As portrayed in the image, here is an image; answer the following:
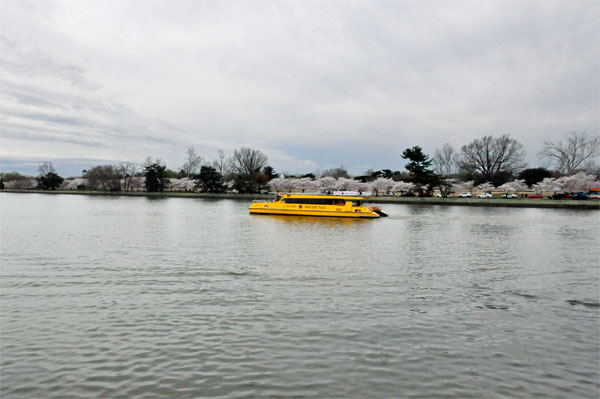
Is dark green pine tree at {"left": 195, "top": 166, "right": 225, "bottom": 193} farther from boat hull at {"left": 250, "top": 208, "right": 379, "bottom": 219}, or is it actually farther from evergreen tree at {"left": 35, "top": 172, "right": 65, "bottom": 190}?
evergreen tree at {"left": 35, "top": 172, "right": 65, "bottom": 190}

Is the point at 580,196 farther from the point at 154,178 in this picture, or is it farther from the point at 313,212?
the point at 154,178

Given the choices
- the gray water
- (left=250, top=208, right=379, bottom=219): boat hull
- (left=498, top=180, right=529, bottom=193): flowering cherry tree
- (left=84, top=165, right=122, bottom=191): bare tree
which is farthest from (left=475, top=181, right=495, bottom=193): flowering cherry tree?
(left=84, top=165, right=122, bottom=191): bare tree

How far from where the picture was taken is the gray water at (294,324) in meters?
7.28

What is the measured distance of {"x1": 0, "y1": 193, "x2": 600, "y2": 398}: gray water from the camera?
7277 mm

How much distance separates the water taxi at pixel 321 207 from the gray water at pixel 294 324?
87.7ft

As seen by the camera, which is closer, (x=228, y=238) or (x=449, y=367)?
(x=449, y=367)

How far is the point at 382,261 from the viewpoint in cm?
1998

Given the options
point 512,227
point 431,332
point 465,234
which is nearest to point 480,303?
point 431,332

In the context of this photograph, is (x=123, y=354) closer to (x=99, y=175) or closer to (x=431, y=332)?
(x=431, y=332)

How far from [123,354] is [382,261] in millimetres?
14146

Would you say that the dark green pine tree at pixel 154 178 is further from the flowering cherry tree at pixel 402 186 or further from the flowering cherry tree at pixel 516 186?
the flowering cherry tree at pixel 516 186

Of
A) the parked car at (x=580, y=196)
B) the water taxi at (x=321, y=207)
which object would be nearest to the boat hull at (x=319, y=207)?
the water taxi at (x=321, y=207)

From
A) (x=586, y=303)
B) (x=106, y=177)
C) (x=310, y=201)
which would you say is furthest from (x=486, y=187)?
(x=106, y=177)

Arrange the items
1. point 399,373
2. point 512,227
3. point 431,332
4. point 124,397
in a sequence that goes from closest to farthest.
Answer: point 124,397
point 399,373
point 431,332
point 512,227
